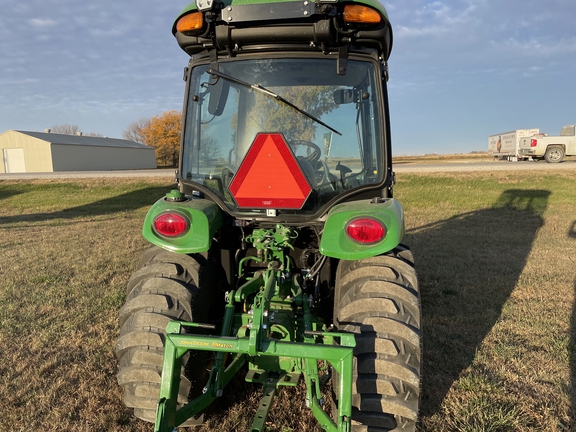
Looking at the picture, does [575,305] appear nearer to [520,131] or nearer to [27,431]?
[27,431]

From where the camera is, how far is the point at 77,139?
133ft

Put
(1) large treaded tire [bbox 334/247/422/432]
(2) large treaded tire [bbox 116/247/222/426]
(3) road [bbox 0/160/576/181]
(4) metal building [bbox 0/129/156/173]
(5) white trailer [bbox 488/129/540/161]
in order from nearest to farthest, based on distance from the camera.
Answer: (1) large treaded tire [bbox 334/247/422/432] → (2) large treaded tire [bbox 116/247/222/426] → (3) road [bbox 0/160/576/181] → (5) white trailer [bbox 488/129/540/161] → (4) metal building [bbox 0/129/156/173]

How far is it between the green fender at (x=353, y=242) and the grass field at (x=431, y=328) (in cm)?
113

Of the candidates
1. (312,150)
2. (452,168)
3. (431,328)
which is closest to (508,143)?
(452,168)

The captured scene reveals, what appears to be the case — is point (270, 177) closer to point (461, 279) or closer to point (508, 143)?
point (461, 279)

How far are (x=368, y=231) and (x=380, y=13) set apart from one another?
129 centimetres

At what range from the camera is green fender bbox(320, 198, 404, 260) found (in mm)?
2283

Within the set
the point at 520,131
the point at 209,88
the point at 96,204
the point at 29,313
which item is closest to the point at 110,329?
the point at 29,313

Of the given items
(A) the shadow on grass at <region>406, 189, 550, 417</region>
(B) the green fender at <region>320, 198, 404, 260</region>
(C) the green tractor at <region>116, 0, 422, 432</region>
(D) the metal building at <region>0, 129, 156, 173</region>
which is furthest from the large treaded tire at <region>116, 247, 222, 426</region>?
(D) the metal building at <region>0, 129, 156, 173</region>

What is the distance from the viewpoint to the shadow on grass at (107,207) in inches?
476

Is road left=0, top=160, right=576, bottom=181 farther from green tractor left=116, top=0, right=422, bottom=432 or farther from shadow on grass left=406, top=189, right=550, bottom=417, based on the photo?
green tractor left=116, top=0, right=422, bottom=432

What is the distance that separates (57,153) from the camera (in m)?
36.2

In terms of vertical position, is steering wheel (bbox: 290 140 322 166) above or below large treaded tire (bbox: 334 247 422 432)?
above

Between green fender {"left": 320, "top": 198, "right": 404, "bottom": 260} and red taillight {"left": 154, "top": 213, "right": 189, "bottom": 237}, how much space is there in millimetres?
812
